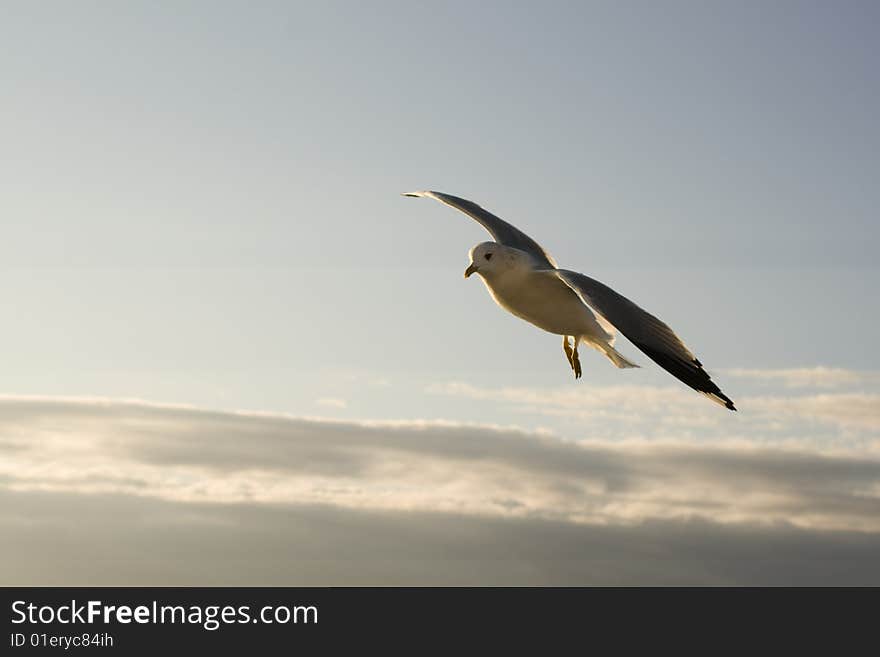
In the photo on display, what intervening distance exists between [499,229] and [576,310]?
470 cm

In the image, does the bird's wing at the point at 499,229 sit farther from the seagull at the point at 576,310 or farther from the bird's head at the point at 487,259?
the bird's head at the point at 487,259

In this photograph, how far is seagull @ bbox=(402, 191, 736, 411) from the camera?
64.2 feet

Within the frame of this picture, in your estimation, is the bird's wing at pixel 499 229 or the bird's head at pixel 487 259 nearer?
the bird's head at pixel 487 259

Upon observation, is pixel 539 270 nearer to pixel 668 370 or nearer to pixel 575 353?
pixel 575 353

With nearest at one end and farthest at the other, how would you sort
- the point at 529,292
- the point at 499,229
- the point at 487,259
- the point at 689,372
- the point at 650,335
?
the point at 689,372
the point at 650,335
the point at 529,292
the point at 487,259
the point at 499,229

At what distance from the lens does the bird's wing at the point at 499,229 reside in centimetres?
2632

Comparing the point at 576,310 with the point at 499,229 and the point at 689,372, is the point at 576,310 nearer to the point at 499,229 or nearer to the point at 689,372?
the point at 689,372

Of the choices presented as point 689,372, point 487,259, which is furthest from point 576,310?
point 689,372

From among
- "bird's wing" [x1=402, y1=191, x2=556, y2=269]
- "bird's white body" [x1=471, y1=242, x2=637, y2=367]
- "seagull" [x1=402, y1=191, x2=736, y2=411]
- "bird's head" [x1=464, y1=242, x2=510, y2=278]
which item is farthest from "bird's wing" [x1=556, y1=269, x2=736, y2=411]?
"bird's wing" [x1=402, y1=191, x2=556, y2=269]

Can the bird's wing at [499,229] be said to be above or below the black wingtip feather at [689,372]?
above

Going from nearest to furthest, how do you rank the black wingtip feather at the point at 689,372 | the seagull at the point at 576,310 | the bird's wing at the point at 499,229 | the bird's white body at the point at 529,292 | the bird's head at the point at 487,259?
the black wingtip feather at the point at 689,372 < the seagull at the point at 576,310 < the bird's white body at the point at 529,292 < the bird's head at the point at 487,259 < the bird's wing at the point at 499,229

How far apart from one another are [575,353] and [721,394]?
16.7 ft

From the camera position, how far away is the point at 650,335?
65.6 ft

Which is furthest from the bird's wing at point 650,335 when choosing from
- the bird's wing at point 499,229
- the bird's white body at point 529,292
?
the bird's wing at point 499,229
